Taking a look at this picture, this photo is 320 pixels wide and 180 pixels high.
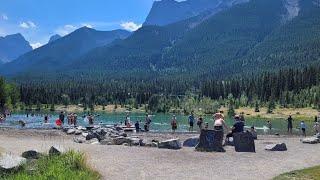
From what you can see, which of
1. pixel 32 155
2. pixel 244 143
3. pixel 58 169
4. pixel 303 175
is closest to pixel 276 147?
pixel 244 143

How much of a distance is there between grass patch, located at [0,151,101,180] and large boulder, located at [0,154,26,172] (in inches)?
11.6

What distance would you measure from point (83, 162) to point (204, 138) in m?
12.5

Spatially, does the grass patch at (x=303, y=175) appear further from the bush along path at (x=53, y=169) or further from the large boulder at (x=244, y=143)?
the large boulder at (x=244, y=143)

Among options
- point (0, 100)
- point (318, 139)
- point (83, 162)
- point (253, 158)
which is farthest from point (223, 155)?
point (0, 100)

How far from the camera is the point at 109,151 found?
35719mm

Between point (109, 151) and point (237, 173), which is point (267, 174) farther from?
point (109, 151)

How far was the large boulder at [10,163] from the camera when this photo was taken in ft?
86.0

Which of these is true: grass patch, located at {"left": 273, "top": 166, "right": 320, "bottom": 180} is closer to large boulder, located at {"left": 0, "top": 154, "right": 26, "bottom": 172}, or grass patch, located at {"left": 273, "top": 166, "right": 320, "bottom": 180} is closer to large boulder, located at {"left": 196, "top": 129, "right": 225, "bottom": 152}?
large boulder, located at {"left": 196, "top": 129, "right": 225, "bottom": 152}

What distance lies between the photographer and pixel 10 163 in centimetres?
2667

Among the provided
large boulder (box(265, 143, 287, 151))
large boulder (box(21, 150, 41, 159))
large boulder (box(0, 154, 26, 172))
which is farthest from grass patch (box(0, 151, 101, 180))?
large boulder (box(265, 143, 287, 151))

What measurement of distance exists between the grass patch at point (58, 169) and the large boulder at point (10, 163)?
11.6 inches

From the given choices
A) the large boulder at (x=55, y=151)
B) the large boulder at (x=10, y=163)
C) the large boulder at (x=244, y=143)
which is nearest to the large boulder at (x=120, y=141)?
the large boulder at (x=244, y=143)

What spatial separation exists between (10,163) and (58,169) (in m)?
3.06

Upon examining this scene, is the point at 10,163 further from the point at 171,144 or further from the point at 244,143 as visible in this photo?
the point at 244,143
